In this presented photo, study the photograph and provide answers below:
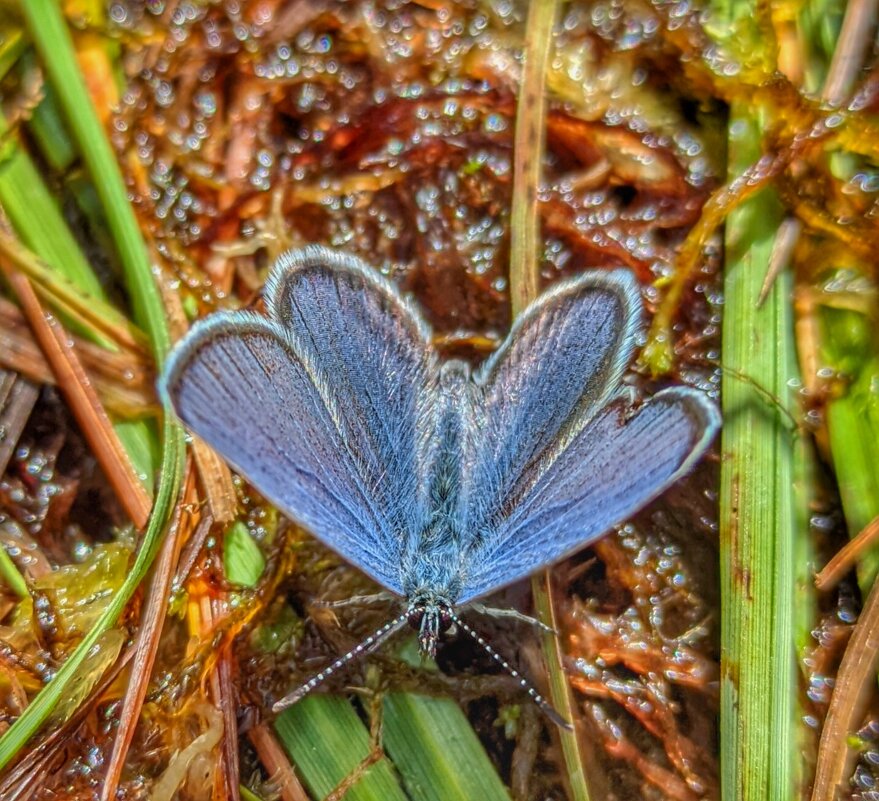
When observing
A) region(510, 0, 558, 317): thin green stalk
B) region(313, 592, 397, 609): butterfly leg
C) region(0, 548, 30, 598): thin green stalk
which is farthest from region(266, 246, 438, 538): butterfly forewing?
region(0, 548, 30, 598): thin green stalk

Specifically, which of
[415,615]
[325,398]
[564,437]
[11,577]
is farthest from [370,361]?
[11,577]

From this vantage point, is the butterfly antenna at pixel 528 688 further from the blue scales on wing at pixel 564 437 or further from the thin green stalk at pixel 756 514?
the thin green stalk at pixel 756 514

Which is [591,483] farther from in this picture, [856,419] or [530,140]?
[530,140]

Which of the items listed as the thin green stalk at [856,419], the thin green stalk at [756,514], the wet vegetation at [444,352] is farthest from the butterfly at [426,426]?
the thin green stalk at [856,419]

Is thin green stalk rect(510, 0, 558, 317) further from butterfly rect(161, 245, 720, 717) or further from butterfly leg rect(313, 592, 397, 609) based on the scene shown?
butterfly leg rect(313, 592, 397, 609)

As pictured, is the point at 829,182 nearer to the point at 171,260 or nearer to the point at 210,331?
the point at 210,331
